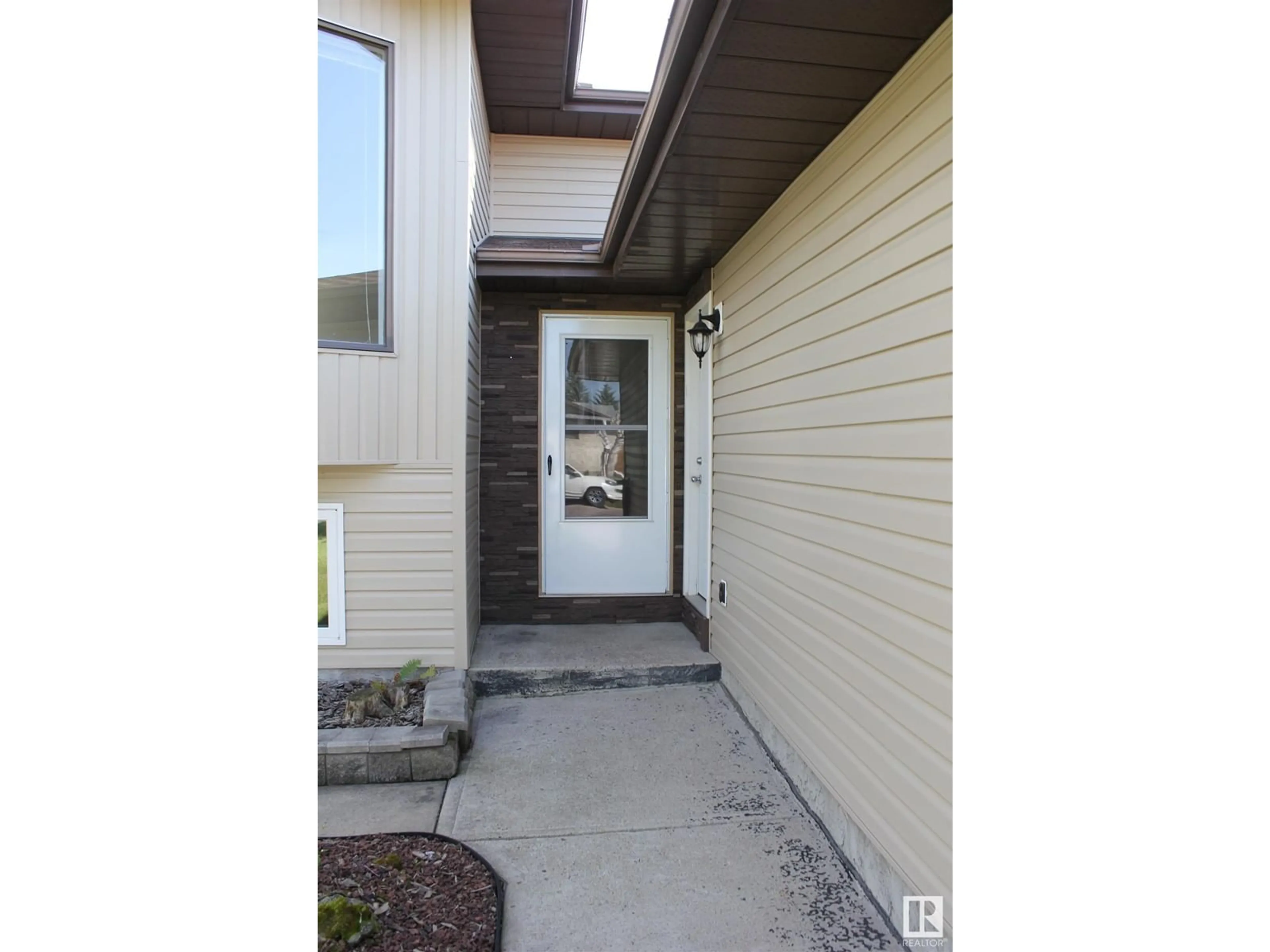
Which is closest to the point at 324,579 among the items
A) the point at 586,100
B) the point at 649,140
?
the point at 649,140

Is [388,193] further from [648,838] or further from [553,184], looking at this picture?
[648,838]

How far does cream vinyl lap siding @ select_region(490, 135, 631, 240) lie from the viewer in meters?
5.48

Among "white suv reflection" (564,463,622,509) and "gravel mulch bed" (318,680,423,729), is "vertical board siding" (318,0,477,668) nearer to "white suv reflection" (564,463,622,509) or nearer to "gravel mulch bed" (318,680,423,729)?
"gravel mulch bed" (318,680,423,729)

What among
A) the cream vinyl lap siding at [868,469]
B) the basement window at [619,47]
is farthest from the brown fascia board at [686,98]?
the basement window at [619,47]

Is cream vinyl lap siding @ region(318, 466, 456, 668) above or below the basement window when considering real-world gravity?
below

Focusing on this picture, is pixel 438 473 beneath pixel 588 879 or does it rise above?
above

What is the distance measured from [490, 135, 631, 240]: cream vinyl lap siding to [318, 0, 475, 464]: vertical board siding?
4.64 ft

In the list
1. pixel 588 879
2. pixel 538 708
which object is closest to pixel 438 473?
pixel 538 708

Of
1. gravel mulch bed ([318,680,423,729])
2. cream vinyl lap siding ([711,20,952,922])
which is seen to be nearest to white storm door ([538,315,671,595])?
gravel mulch bed ([318,680,423,729])

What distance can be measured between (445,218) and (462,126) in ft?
1.57

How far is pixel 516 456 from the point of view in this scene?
512 cm
